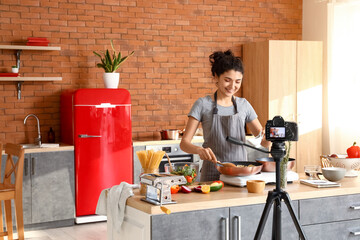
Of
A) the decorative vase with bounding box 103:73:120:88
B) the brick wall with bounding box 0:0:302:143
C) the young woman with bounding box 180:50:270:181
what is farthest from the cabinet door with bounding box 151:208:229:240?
the brick wall with bounding box 0:0:302:143

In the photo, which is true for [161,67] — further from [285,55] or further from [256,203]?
[256,203]

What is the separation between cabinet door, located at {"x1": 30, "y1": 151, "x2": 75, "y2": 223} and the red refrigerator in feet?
0.29

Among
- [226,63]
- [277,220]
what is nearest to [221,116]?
[226,63]

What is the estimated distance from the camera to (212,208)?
3051mm

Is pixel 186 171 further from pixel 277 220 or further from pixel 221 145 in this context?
pixel 277 220

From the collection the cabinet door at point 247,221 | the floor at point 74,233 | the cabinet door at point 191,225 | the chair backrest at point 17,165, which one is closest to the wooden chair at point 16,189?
the chair backrest at point 17,165

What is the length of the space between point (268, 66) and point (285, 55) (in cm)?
29

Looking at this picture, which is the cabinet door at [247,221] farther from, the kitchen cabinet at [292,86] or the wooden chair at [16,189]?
the kitchen cabinet at [292,86]

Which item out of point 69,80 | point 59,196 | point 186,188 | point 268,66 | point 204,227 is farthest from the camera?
point 268,66

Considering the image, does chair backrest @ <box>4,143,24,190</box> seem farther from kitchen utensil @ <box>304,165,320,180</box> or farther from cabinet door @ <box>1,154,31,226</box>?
kitchen utensil @ <box>304,165,320,180</box>

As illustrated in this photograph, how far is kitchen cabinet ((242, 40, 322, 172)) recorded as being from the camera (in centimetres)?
704

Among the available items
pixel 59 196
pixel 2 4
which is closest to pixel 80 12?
pixel 2 4

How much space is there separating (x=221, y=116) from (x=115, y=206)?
3.96 ft

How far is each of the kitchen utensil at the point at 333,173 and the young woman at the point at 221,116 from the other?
450 mm
